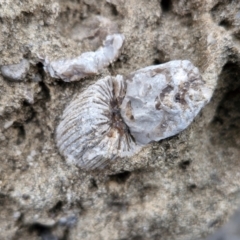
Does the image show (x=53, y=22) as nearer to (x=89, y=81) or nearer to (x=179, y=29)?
(x=89, y=81)

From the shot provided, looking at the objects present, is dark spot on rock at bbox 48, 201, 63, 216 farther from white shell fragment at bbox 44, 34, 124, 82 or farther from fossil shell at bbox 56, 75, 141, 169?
white shell fragment at bbox 44, 34, 124, 82

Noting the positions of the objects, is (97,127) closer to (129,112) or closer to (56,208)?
(129,112)

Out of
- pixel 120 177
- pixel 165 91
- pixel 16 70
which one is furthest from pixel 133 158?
pixel 16 70

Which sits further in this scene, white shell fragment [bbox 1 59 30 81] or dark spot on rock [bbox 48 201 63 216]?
dark spot on rock [bbox 48 201 63 216]

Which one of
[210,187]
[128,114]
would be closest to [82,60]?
[128,114]

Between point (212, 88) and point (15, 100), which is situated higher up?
point (15, 100)

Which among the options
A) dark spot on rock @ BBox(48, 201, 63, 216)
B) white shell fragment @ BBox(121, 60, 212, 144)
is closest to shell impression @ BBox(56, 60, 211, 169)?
white shell fragment @ BBox(121, 60, 212, 144)
